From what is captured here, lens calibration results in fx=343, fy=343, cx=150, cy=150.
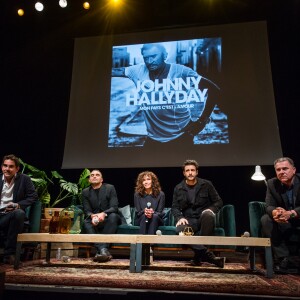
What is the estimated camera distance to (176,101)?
4562 mm

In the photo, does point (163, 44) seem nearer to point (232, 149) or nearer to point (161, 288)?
point (232, 149)

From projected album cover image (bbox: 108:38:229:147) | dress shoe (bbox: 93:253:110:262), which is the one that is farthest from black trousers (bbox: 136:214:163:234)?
projected album cover image (bbox: 108:38:229:147)

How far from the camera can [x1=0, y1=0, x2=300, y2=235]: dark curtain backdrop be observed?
4770 millimetres

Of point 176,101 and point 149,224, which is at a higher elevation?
point 176,101

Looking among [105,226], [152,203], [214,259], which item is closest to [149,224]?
[152,203]

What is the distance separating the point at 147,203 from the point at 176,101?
1605 mm

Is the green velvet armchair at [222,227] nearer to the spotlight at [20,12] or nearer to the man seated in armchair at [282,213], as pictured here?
the man seated in armchair at [282,213]

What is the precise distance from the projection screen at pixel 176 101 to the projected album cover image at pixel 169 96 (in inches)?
0.5

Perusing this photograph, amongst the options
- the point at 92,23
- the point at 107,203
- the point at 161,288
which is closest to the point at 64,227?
the point at 107,203

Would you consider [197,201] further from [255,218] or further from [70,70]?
[70,70]

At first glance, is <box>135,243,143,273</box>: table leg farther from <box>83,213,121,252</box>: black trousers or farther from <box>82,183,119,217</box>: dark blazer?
<box>82,183,119,217</box>: dark blazer

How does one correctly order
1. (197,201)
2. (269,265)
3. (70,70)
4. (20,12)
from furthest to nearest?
(70,70)
(20,12)
(197,201)
(269,265)

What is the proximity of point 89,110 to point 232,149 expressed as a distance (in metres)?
2.05

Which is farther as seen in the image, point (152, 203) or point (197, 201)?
point (152, 203)
